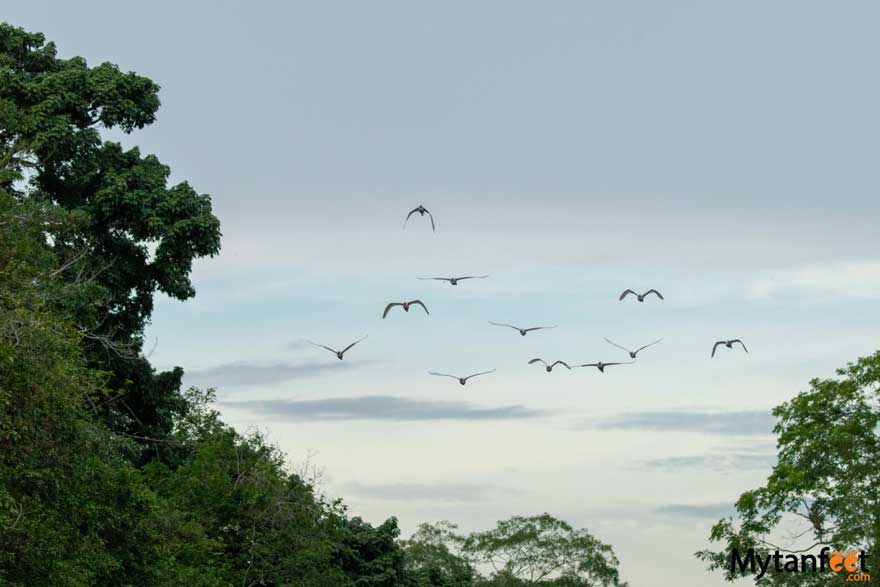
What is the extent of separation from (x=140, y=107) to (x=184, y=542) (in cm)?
1349

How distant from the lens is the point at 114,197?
35344 millimetres

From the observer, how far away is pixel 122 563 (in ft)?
82.6

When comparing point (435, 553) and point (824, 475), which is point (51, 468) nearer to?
point (824, 475)

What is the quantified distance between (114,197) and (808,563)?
21477 mm

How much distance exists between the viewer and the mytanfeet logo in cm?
3175

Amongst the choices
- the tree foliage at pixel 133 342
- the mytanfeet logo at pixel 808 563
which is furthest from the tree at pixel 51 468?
the mytanfeet logo at pixel 808 563

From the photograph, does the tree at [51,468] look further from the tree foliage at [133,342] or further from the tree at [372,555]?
the tree at [372,555]

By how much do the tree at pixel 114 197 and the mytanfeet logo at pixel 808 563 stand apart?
1720cm

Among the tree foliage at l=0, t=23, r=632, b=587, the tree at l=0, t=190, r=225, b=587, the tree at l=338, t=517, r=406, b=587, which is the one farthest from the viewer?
the tree at l=338, t=517, r=406, b=587

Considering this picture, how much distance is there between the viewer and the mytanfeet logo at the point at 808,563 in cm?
3175

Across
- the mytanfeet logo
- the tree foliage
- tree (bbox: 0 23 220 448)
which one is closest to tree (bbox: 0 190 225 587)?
the tree foliage

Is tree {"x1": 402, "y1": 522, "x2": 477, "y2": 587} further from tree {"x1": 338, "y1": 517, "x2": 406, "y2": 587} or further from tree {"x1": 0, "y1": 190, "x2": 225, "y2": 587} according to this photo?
tree {"x1": 0, "y1": 190, "x2": 225, "y2": 587}

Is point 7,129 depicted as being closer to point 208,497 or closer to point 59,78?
point 59,78

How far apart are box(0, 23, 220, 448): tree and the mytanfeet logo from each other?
17.2 m
